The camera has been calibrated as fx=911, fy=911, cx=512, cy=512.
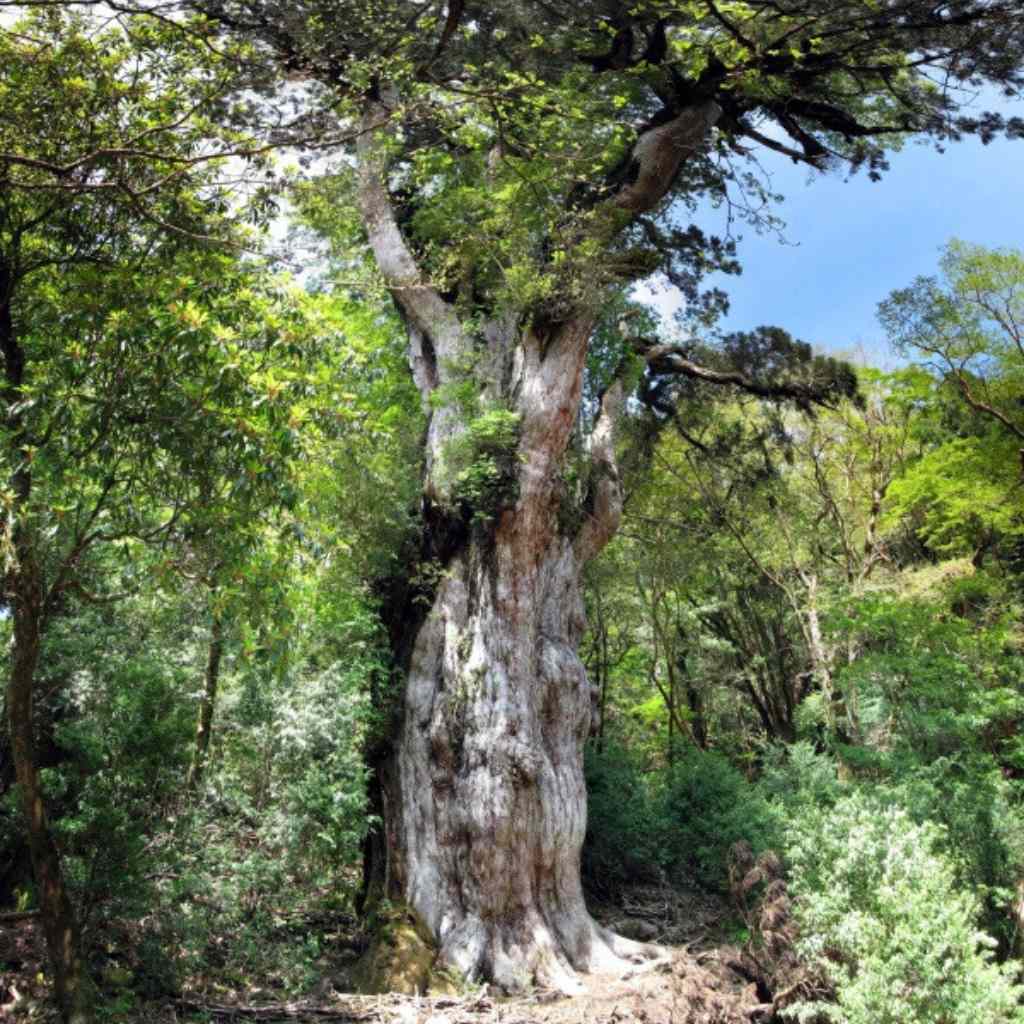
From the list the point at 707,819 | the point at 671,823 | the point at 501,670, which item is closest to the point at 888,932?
the point at 501,670

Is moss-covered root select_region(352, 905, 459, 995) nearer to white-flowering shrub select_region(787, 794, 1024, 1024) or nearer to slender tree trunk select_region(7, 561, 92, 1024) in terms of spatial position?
slender tree trunk select_region(7, 561, 92, 1024)

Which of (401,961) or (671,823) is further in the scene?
(671,823)

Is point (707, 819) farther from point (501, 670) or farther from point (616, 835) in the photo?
point (501, 670)

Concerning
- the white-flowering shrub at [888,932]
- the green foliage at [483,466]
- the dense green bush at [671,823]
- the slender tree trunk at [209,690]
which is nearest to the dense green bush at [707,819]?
the dense green bush at [671,823]

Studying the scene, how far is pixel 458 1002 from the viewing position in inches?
291

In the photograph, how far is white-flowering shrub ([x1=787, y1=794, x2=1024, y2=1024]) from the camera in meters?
6.05

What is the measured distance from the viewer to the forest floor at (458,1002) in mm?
6559

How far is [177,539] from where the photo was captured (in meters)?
6.10

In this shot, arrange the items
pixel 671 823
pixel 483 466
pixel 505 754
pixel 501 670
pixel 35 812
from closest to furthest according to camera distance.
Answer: pixel 35 812, pixel 505 754, pixel 501 670, pixel 483 466, pixel 671 823

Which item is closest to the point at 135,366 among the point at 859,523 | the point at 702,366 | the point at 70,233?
the point at 70,233

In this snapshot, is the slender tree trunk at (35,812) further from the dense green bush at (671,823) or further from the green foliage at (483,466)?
the dense green bush at (671,823)

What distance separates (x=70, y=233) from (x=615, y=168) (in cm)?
800

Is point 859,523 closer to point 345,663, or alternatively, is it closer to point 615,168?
point 615,168

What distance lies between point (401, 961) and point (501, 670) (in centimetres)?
274
